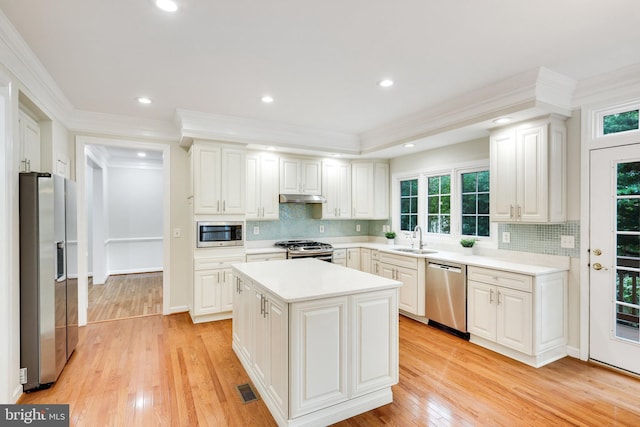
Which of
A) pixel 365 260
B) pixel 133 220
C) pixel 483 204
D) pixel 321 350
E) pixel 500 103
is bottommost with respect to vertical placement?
pixel 321 350

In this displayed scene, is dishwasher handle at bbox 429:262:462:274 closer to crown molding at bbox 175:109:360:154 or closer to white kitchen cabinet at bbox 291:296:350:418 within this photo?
white kitchen cabinet at bbox 291:296:350:418

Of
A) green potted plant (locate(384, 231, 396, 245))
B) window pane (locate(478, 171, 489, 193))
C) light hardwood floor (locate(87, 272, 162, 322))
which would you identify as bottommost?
light hardwood floor (locate(87, 272, 162, 322))

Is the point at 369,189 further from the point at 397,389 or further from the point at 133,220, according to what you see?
the point at 133,220

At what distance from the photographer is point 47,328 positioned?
2.57m

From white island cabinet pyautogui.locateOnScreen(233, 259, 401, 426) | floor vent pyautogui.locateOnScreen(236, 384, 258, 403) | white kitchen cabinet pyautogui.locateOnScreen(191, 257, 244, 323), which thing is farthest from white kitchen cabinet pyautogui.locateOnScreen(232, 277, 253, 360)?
white kitchen cabinet pyautogui.locateOnScreen(191, 257, 244, 323)

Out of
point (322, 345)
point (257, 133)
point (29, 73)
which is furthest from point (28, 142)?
point (322, 345)

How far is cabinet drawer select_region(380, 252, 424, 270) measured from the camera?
4242mm

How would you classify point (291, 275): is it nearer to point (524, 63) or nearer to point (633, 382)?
point (524, 63)

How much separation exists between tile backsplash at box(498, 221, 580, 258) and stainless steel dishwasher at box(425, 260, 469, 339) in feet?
2.09

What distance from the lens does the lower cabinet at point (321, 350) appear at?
205 centimetres

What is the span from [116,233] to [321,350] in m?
6.82

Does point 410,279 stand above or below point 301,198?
below

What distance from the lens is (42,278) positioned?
250cm

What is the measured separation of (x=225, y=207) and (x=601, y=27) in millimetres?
3962
